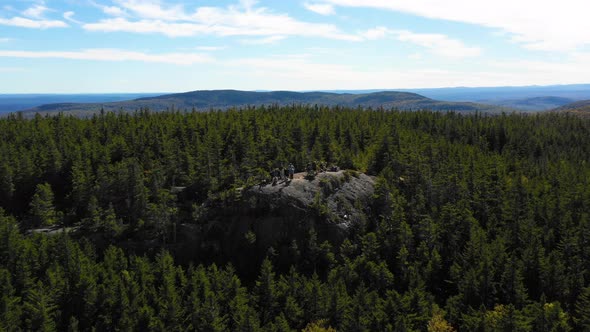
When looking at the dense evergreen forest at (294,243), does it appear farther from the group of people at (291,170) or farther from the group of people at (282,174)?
the group of people at (282,174)

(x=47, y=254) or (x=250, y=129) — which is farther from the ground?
(x=250, y=129)

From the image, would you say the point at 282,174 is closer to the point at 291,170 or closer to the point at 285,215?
the point at 291,170

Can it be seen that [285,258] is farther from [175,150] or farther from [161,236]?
[175,150]

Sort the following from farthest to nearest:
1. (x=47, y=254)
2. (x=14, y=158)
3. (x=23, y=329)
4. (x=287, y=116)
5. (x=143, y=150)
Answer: (x=287, y=116)
(x=143, y=150)
(x=14, y=158)
(x=47, y=254)
(x=23, y=329)

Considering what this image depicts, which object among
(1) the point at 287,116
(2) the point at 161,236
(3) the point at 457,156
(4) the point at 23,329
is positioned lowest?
(4) the point at 23,329

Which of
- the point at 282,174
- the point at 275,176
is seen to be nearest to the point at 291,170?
the point at 282,174

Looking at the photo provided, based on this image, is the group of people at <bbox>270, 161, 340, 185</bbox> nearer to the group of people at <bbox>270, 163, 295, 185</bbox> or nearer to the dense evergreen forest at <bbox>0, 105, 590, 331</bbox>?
the group of people at <bbox>270, 163, 295, 185</bbox>

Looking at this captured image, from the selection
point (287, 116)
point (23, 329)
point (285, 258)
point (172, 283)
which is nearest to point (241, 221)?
point (285, 258)

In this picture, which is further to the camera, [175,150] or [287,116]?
[287,116]

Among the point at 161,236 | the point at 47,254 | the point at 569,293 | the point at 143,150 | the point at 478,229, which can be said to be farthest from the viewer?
the point at 143,150
